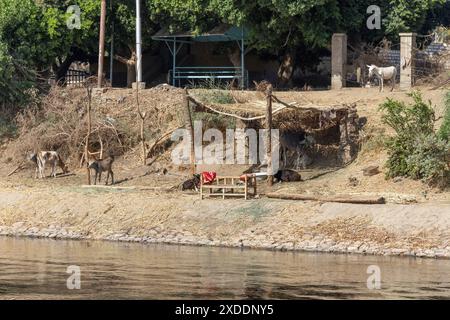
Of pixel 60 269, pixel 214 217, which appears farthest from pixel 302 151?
pixel 60 269

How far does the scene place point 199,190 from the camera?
1357 inches

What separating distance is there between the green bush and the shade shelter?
11340 millimetres

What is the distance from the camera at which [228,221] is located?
104 ft

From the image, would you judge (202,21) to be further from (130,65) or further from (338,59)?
(338,59)

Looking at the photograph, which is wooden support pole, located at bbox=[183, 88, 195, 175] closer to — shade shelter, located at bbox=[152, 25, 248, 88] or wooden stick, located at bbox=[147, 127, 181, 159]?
wooden stick, located at bbox=[147, 127, 181, 159]

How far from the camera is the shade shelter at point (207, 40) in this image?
45.6 metres

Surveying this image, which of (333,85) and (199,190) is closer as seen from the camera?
(199,190)

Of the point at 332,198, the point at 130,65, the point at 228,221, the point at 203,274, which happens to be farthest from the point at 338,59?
the point at 203,274

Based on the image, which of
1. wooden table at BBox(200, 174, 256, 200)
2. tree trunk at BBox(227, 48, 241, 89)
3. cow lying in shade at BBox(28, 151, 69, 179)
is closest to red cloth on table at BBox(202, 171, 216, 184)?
wooden table at BBox(200, 174, 256, 200)

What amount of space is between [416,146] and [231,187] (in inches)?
199

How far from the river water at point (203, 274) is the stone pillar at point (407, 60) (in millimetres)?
13913

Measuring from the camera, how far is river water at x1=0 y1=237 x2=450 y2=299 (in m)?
24.0
